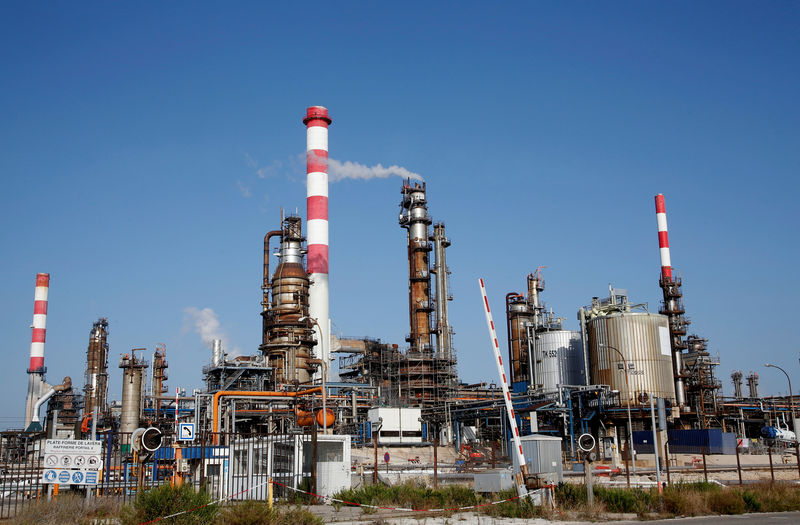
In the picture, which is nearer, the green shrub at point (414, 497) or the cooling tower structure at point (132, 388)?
the green shrub at point (414, 497)

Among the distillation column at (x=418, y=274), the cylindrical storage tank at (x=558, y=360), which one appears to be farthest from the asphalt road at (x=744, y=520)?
the distillation column at (x=418, y=274)

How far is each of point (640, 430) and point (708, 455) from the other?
6460mm

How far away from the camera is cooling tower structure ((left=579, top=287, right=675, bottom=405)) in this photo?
61.2 metres

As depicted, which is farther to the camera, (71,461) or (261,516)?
(71,461)

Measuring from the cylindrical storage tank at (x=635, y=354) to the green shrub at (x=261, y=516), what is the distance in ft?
155

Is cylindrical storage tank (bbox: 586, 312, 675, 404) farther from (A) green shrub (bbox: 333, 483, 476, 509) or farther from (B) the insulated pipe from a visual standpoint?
(A) green shrub (bbox: 333, 483, 476, 509)

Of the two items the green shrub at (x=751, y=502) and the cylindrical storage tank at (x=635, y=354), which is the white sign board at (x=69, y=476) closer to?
the green shrub at (x=751, y=502)

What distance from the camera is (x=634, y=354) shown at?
6206 centimetres

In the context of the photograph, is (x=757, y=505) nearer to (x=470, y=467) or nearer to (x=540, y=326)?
(x=470, y=467)

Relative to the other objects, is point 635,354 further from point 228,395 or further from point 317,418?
point 228,395

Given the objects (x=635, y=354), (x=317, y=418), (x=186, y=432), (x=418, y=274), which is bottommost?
(x=186, y=432)

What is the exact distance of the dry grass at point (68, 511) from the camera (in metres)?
16.7

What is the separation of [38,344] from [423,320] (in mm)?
41002

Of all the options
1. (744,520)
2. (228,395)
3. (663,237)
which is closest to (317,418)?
(228,395)
